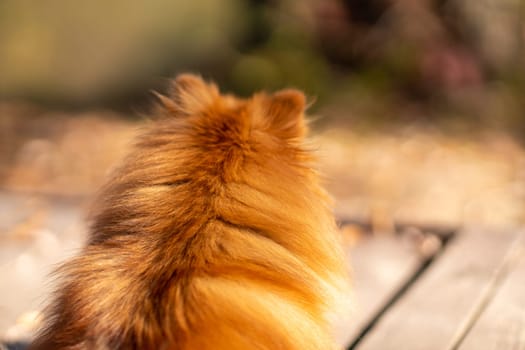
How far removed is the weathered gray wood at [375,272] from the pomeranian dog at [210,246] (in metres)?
0.69

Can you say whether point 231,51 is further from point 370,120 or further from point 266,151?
point 266,151

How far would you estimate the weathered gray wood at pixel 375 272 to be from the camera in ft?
8.78

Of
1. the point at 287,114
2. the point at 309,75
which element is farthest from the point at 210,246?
the point at 309,75

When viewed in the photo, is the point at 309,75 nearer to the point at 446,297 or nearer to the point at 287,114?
the point at 446,297

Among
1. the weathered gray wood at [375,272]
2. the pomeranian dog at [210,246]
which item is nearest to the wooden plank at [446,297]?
the weathered gray wood at [375,272]

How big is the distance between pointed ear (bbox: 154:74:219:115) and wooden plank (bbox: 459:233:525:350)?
1042 mm

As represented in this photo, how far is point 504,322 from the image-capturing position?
8.05 ft

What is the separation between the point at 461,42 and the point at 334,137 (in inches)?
72.1

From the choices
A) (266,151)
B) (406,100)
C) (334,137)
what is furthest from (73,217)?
(406,100)

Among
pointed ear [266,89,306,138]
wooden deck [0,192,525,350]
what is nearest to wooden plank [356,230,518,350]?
wooden deck [0,192,525,350]

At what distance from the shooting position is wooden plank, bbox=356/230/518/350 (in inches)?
93.9

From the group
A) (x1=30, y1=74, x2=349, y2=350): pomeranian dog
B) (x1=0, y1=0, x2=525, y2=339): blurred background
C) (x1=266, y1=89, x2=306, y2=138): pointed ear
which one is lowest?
(x1=30, y1=74, x2=349, y2=350): pomeranian dog

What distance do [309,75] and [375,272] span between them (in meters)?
4.98

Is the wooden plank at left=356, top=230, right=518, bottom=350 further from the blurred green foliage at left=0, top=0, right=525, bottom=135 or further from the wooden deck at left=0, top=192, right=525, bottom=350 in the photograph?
the blurred green foliage at left=0, top=0, right=525, bottom=135
